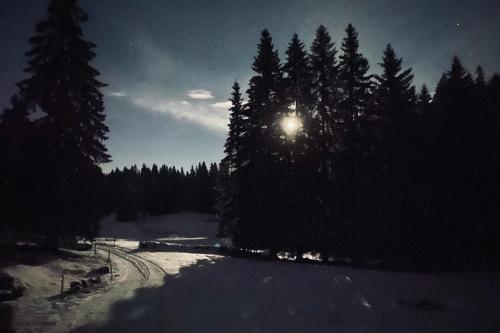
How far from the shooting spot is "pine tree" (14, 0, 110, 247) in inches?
773

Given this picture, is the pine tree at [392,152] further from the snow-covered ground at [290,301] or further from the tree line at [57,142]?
the tree line at [57,142]

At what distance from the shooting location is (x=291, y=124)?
24781 mm

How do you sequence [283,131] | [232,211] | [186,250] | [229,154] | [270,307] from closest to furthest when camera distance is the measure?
[270,307]
[283,131]
[232,211]
[229,154]
[186,250]

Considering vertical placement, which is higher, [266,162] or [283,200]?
[266,162]

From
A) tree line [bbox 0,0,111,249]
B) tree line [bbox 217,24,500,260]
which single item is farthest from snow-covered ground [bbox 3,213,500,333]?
tree line [bbox 0,0,111,249]

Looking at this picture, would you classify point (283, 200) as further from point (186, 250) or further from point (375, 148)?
point (186, 250)

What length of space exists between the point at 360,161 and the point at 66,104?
19980 mm

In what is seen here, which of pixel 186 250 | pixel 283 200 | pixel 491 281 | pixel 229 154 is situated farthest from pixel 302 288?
pixel 186 250

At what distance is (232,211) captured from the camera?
26797 mm

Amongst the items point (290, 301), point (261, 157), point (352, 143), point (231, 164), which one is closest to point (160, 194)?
point (231, 164)

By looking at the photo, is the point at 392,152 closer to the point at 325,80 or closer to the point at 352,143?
the point at 352,143

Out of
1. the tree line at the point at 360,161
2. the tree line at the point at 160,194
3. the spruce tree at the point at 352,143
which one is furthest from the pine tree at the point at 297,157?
the tree line at the point at 160,194

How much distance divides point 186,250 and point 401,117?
25.0 metres

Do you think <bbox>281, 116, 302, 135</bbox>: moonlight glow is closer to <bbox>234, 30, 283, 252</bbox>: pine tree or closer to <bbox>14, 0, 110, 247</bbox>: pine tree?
<bbox>234, 30, 283, 252</bbox>: pine tree
